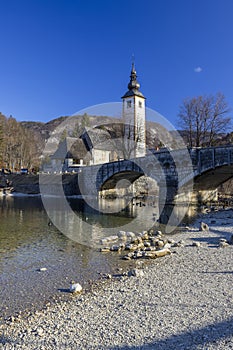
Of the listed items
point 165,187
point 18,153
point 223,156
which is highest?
point 18,153

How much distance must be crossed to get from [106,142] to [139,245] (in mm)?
42960

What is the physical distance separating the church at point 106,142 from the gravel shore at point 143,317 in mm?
40038

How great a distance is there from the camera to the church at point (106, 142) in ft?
159

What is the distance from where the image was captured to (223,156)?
73.0 feet

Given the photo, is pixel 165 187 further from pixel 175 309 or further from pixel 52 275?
pixel 175 309

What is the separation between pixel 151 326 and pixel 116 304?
4.26 feet

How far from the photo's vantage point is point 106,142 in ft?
173

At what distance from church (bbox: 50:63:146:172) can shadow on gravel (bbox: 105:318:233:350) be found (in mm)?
42411

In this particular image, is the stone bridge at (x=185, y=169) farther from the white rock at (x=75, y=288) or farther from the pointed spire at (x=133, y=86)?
the pointed spire at (x=133, y=86)

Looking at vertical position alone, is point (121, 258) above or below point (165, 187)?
below

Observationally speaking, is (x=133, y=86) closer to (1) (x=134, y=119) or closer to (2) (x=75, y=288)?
(1) (x=134, y=119)

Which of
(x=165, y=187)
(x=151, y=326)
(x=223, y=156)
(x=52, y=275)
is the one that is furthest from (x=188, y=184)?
(x=151, y=326)

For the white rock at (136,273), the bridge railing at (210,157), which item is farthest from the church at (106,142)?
the white rock at (136,273)

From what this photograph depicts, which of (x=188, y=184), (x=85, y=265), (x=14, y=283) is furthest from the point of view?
(x=188, y=184)
